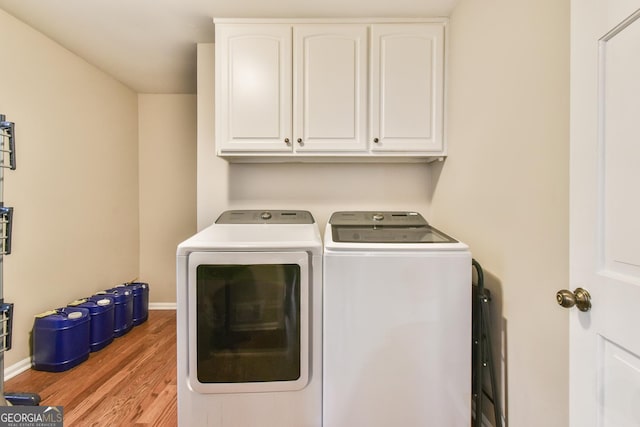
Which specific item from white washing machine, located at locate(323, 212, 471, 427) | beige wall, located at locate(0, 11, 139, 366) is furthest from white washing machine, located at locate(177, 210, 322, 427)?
beige wall, located at locate(0, 11, 139, 366)

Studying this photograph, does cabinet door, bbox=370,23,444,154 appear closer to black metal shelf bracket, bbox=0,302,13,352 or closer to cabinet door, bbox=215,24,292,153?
cabinet door, bbox=215,24,292,153

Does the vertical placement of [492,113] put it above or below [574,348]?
above

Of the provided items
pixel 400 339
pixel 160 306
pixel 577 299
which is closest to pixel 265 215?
pixel 400 339

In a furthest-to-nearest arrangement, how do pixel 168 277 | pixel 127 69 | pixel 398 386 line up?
pixel 168 277, pixel 127 69, pixel 398 386

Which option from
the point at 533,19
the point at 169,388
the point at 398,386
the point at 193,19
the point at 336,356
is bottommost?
the point at 169,388

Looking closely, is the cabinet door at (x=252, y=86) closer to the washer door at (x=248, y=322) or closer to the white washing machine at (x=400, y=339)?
the washer door at (x=248, y=322)

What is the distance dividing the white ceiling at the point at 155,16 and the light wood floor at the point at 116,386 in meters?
2.42

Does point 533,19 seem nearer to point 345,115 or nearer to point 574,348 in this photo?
point 345,115

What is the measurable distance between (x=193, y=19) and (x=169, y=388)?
7.98 feet

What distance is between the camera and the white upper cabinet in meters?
1.89

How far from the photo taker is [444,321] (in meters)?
1.33

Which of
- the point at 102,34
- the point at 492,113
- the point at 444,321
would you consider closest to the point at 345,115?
the point at 492,113

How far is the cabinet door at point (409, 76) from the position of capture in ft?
6.20

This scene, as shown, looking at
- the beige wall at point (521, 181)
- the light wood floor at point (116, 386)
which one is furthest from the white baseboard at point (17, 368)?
the beige wall at point (521, 181)
